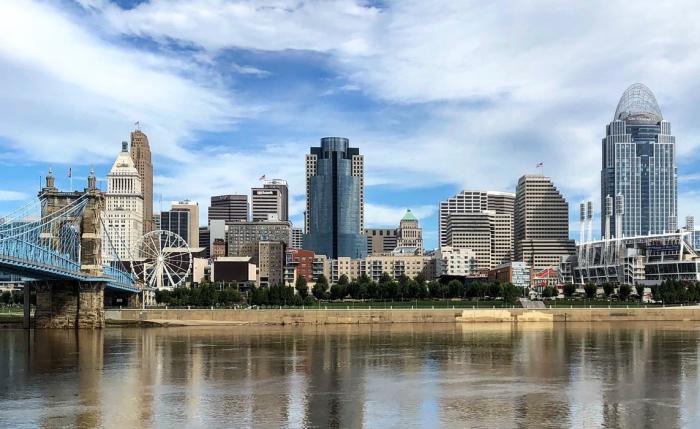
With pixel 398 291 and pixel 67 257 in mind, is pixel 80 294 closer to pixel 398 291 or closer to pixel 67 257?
pixel 67 257

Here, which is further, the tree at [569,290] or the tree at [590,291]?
the tree at [569,290]

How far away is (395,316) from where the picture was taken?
117m

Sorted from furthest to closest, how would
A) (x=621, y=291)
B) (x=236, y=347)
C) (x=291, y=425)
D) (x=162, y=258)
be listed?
(x=162, y=258) → (x=621, y=291) → (x=236, y=347) → (x=291, y=425)

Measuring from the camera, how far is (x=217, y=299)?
136750 millimetres

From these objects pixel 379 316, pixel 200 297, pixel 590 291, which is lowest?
pixel 379 316

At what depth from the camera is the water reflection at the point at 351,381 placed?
38250 mm

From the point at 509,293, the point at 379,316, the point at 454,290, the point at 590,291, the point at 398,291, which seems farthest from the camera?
the point at 454,290

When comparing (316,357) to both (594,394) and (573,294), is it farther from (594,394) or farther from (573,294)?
(573,294)

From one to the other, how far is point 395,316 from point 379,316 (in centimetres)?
211

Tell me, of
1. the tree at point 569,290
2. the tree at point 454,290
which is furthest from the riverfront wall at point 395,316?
the tree at point 569,290

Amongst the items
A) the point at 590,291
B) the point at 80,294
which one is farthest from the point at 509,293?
the point at 80,294

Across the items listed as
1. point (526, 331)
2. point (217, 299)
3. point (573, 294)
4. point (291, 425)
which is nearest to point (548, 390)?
point (291, 425)

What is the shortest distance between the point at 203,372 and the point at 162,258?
125012 mm

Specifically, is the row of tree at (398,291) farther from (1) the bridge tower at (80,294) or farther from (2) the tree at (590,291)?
(1) the bridge tower at (80,294)
